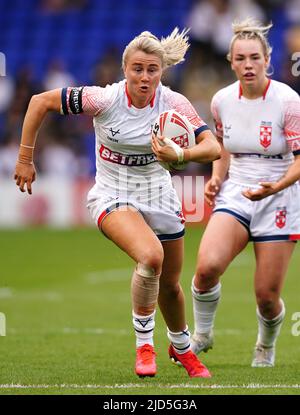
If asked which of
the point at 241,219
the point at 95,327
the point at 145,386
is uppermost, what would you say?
the point at 241,219

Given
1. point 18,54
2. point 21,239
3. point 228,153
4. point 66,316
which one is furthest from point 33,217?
point 228,153

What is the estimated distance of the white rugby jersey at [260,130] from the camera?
7.52 m

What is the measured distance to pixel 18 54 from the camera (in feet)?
77.0

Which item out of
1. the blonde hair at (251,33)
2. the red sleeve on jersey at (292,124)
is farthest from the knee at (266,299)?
the blonde hair at (251,33)

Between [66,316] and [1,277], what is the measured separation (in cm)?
367

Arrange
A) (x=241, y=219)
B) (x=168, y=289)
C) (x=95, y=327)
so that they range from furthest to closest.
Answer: (x=95, y=327), (x=241, y=219), (x=168, y=289)

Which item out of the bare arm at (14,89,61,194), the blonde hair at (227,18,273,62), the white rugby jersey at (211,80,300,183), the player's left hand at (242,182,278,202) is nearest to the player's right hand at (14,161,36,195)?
the bare arm at (14,89,61,194)

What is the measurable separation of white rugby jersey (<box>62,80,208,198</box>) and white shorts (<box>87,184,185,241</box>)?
0.07m

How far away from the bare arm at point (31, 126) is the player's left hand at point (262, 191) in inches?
56.8

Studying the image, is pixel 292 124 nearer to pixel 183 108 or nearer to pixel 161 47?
pixel 183 108

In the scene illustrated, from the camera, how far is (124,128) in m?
6.84

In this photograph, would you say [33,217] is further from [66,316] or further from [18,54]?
[66,316]

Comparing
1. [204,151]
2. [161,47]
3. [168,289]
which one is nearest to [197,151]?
[204,151]

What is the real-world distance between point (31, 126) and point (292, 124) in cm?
191
